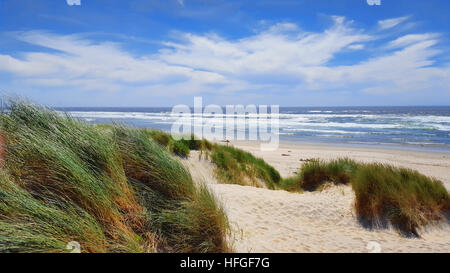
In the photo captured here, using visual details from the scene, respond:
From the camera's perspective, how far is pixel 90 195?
3.27 metres

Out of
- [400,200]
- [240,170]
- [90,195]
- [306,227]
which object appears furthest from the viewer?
[240,170]

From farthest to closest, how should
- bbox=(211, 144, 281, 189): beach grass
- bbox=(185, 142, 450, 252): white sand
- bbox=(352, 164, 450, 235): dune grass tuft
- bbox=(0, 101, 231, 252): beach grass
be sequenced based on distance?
bbox=(211, 144, 281, 189): beach grass, bbox=(352, 164, 450, 235): dune grass tuft, bbox=(185, 142, 450, 252): white sand, bbox=(0, 101, 231, 252): beach grass

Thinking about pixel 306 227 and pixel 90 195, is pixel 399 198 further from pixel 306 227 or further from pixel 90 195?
pixel 90 195

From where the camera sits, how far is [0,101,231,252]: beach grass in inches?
109

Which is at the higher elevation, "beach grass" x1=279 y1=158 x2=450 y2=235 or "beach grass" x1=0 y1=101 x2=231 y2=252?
"beach grass" x1=0 y1=101 x2=231 y2=252

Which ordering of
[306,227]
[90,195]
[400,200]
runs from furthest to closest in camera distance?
1. [400,200]
2. [306,227]
3. [90,195]

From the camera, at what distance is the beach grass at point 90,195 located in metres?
2.77

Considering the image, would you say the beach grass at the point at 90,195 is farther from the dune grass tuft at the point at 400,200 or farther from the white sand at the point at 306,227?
the dune grass tuft at the point at 400,200

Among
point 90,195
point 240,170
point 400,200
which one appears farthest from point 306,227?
point 240,170

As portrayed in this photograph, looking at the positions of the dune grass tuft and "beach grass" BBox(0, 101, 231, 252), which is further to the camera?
Result: the dune grass tuft

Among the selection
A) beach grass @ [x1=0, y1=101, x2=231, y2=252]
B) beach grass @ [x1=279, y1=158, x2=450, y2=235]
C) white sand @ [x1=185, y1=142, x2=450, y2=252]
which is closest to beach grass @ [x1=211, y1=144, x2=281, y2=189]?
white sand @ [x1=185, y1=142, x2=450, y2=252]

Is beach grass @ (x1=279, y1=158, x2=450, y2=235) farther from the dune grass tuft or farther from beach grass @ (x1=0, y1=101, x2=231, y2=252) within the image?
beach grass @ (x1=0, y1=101, x2=231, y2=252)
